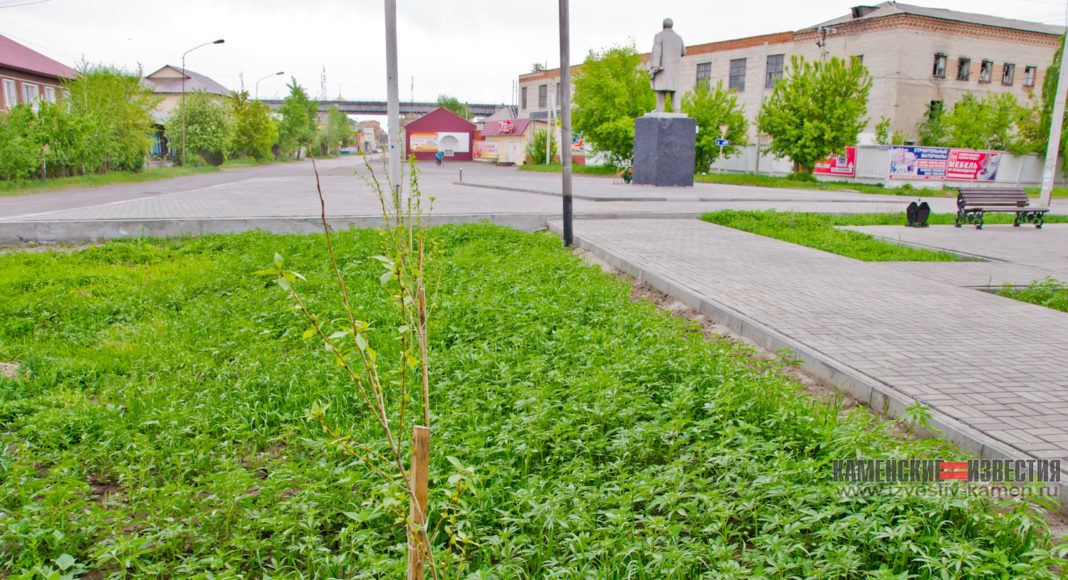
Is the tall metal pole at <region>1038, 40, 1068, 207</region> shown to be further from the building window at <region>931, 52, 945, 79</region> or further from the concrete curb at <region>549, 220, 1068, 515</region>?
the building window at <region>931, 52, 945, 79</region>

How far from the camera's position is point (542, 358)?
4.74 meters

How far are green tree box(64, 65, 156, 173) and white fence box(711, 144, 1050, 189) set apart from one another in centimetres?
3192

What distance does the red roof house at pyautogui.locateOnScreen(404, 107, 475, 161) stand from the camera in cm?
8062

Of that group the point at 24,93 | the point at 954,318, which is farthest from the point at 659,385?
the point at 24,93

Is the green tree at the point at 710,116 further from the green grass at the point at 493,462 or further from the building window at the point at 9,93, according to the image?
the building window at the point at 9,93

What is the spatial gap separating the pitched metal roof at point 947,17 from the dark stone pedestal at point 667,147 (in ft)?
80.3

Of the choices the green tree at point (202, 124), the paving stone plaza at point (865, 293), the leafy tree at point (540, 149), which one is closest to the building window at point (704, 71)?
the leafy tree at point (540, 149)

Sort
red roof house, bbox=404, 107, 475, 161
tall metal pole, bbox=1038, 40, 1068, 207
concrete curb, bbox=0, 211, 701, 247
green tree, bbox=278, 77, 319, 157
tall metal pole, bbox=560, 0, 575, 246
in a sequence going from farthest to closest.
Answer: red roof house, bbox=404, 107, 475, 161 → green tree, bbox=278, 77, 319, 157 → tall metal pole, bbox=1038, 40, 1068, 207 → concrete curb, bbox=0, 211, 701, 247 → tall metal pole, bbox=560, 0, 575, 246

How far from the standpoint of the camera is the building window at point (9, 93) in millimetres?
39906

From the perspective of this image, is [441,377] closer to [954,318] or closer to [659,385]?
[659,385]

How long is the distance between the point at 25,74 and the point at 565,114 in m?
46.2

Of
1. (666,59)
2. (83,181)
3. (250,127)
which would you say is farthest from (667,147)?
(250,127)

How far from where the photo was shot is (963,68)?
138 ft

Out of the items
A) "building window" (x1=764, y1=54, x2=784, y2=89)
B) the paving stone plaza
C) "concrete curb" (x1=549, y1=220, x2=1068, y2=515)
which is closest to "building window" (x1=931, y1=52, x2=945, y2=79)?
"building window" (x1=764, y1=54, x2=784, y2=89)
